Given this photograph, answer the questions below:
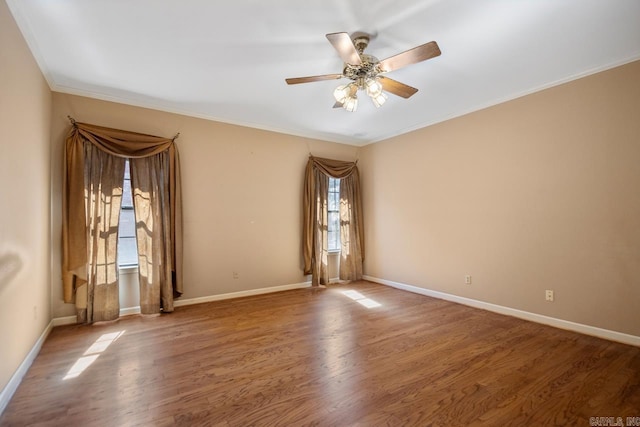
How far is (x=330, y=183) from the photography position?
5.62 metres

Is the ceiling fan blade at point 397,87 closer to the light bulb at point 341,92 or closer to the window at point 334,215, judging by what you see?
the light bulb at point 341,92

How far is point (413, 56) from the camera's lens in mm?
2258

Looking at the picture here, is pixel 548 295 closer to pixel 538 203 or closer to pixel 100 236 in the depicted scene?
pixel 538 203

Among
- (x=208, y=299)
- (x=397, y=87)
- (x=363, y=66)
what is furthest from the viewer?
(x=208, y=299)

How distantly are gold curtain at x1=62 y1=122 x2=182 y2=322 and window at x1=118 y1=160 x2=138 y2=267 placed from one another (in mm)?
139

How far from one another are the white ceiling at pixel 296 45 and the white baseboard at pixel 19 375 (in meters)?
2.66

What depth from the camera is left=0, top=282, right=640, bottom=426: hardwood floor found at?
1.86 meters

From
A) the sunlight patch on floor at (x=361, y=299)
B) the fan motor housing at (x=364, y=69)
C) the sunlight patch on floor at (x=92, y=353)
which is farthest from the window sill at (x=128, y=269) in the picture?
the fan motor housing at (x=364, y=69)

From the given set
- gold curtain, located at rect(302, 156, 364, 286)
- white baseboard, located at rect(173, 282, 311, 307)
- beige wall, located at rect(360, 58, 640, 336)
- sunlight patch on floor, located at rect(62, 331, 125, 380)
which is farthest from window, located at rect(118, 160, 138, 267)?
beige wall, located at rect(360, 58, 640, 336)

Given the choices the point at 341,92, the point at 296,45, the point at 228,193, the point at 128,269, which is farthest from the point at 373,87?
the point at 128,269

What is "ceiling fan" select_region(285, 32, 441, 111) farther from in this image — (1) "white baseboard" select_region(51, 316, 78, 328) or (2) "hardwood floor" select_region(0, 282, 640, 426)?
(1) "white baseboard" select_region(51, 316, 78, 328)

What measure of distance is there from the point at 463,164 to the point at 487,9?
92.8 inches

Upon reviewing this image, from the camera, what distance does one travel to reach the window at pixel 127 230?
380 cm

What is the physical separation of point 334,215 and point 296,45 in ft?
11.4
